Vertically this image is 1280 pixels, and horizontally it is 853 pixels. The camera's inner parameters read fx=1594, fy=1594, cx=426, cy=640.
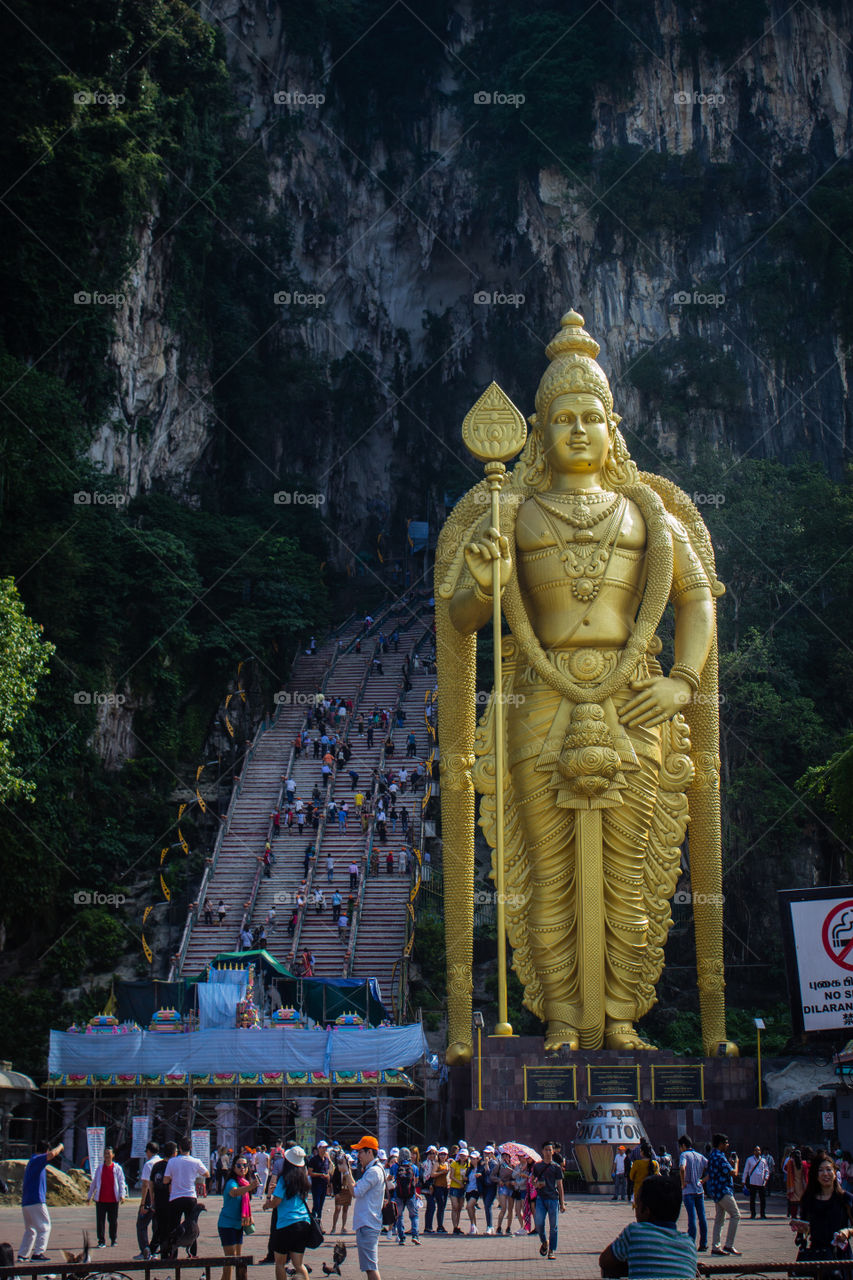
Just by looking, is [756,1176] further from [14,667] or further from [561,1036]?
[14,667]

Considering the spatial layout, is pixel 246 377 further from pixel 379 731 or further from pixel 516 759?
pixel 516 759

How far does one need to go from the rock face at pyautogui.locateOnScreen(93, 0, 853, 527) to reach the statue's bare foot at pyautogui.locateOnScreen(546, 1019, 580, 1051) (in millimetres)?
18509

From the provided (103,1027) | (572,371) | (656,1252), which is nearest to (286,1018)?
(103,1027)

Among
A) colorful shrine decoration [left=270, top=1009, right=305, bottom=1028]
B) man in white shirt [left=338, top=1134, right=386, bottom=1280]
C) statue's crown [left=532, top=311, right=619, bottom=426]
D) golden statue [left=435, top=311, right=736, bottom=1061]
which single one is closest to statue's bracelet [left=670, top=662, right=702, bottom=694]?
golden statue [left=435, top=311, right=736, bottom=1061]

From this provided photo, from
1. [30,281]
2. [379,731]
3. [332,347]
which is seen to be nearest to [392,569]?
[332,347]

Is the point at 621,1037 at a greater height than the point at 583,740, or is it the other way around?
the point at 583,740

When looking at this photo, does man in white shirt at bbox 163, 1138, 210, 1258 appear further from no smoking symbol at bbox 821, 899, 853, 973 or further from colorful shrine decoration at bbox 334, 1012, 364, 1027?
colorful shrine decoration at bbox 334, 1012, 364, 1027

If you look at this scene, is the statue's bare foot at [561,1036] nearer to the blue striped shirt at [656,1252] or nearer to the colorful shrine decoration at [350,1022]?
the colorful shrine decoration at [350,1022]

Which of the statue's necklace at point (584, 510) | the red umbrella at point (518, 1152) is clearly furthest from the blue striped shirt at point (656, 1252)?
the statue's necklace at point (584, 510)

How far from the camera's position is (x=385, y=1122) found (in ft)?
59.3

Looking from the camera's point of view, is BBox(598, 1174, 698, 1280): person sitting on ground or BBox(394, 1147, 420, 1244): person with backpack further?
BBox(394, 1147, 420, 1244): person with backpack

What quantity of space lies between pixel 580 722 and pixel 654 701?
2.51 ft

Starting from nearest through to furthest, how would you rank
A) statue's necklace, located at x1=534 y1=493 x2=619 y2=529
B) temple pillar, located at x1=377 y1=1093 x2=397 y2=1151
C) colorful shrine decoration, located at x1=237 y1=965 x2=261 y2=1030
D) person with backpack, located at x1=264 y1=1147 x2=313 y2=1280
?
1. person with backpack, located at x1=264 y1=1147 x2=313 y2=1280
2. statue's necklace, located at x1=534 y1=493 x2=619 y2=529
3. temple pillar, located at x1=377 y1=1093 x2=397 y2=1151
4. colorful shrine decoration, located at x1=237 y1=965 x2=261 y2=1030

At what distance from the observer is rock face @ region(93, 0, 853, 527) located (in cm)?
3519
